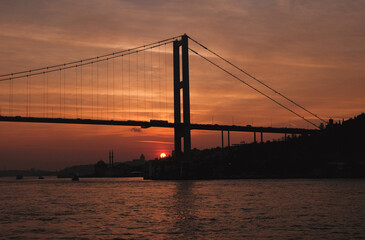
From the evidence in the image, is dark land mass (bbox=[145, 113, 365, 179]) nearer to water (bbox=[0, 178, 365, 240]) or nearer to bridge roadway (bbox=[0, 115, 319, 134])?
bridge roadway (bbox=[0, 115, 319, 134])

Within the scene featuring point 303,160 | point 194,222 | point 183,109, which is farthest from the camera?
point 303,160

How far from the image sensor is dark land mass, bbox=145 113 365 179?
399ft

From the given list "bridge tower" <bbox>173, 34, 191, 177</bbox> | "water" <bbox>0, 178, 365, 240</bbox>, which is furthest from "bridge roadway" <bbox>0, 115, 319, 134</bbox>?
"water" <bbox>0, 178, 365, 240</bbox>

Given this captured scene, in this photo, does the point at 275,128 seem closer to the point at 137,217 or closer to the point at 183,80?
the point at 183,80

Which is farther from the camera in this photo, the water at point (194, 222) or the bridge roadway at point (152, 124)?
the bridge roadway at point (152, 124)

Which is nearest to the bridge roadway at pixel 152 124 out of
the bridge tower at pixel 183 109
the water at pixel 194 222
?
the bridge tower at pixel 183 109

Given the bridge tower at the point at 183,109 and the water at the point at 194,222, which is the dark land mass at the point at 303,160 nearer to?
the bridge tower at the point at 183,109

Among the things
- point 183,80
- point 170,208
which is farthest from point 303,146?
point 170,208

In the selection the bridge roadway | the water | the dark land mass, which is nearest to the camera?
the water

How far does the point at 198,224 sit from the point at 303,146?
135437 millimetres

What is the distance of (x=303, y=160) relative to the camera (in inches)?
5448

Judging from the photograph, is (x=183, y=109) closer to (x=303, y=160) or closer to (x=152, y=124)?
(x=152, y=124)

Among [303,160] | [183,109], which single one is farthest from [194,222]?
[303,160]

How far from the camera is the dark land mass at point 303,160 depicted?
399 feet
